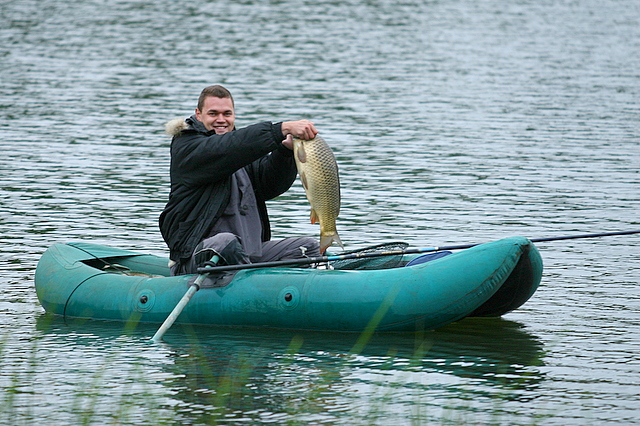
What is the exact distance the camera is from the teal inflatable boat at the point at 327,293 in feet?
24.2

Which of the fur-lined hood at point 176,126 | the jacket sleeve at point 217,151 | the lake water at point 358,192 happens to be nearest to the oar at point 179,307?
the lake water at point 358,192

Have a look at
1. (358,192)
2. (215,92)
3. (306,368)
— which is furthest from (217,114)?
(358,192)

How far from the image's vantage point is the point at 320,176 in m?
6.93

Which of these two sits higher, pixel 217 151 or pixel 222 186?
pixel 217 151

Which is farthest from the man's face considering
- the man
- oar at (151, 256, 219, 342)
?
oar at (151, 256, 219, 342)

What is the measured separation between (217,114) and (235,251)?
96 centimetres

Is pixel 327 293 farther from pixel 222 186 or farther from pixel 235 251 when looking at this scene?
pixel 222 186

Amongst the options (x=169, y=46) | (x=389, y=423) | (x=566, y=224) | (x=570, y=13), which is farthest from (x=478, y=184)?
(x=570, y=13)

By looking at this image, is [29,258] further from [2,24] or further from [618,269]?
[2,24]

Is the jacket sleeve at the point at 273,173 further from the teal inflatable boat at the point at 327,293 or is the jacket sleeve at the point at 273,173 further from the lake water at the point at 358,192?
the lake water at the point at 358,192

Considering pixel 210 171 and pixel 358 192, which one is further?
pixel 358 192

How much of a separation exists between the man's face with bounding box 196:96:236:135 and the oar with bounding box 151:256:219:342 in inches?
36.9

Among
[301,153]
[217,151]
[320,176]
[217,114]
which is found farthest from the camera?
[217,114]

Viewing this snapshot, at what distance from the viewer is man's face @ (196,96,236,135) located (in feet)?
26.1
